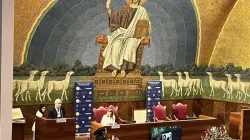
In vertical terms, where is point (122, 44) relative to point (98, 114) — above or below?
above

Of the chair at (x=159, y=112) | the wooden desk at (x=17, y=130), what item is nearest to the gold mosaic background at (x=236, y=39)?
the chair at (x=159, y=112)

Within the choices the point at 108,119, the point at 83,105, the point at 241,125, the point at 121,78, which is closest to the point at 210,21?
the point at 121,78

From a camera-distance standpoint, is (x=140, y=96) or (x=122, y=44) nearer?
(x=122, y=44)

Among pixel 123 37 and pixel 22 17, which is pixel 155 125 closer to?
pixel 123 37

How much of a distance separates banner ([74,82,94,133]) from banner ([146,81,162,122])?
204 centimetres

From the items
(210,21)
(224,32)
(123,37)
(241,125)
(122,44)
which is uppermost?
(210,21)

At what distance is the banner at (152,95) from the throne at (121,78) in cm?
32

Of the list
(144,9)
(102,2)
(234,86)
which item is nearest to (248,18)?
(234,86)

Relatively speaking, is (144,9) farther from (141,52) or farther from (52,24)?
(52,24)

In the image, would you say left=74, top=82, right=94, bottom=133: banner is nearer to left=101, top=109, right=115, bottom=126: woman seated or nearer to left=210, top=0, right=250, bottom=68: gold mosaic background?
left=101, top=109, right=115, bottom=126: woman seated

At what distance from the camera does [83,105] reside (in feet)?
44.0

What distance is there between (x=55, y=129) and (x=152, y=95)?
184 inches

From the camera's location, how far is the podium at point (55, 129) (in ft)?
35.4

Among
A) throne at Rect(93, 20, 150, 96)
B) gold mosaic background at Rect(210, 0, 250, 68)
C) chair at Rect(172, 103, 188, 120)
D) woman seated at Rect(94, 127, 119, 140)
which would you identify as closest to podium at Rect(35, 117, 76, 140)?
woman seated at Rect(94, 127, 119, 140)
